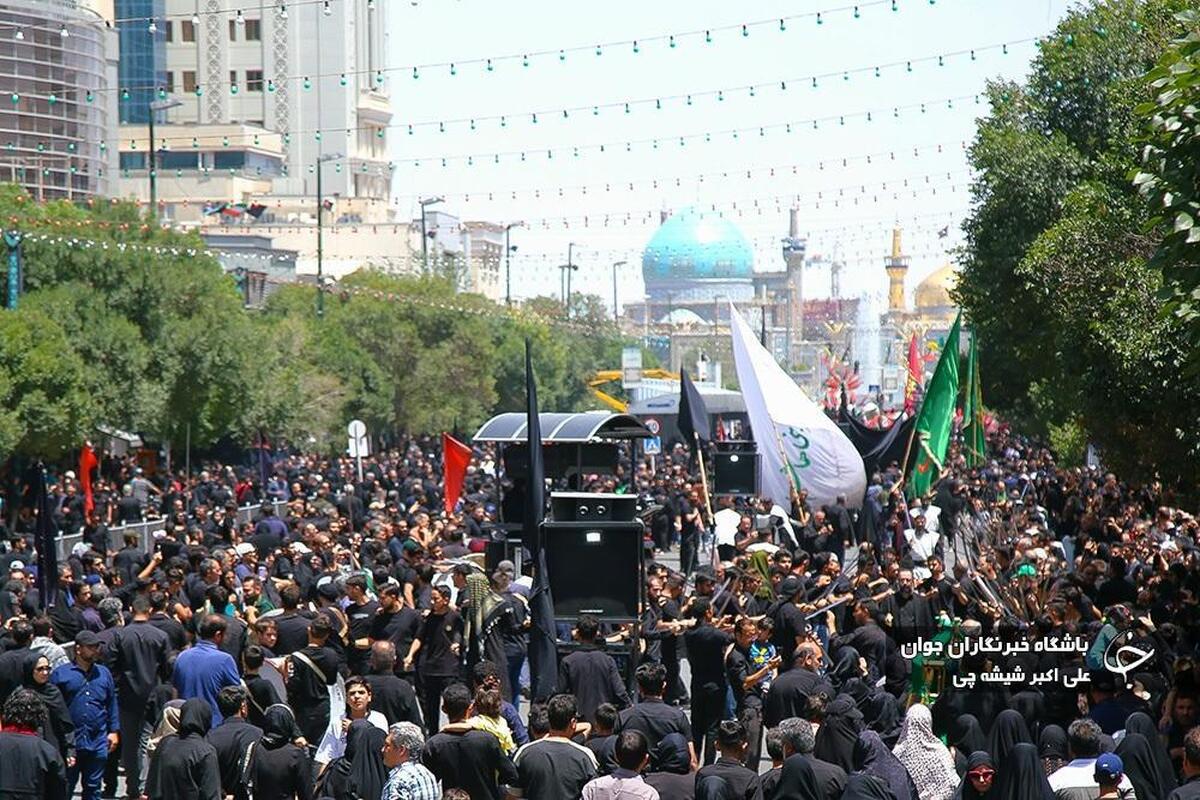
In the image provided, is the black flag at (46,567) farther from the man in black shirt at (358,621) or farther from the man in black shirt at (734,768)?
the man in black shirt at (734,768)

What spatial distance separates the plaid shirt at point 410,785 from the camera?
9625 millimetres

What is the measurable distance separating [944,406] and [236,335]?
20.6 meters

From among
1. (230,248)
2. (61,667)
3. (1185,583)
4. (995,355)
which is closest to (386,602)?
(61,667)

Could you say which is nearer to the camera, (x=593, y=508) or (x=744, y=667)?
(x=744, y=667)

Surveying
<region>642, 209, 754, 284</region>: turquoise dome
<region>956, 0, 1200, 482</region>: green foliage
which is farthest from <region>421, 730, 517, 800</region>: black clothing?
<region>642, 209, 754, 284</region>: turquoise dome

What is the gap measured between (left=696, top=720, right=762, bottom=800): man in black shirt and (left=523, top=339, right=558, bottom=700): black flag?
3775 millimetres

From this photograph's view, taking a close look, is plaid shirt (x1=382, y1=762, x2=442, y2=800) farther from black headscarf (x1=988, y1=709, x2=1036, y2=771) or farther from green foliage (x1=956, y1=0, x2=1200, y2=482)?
green foliage (x1=956, y1=0, x2=1200, y2=482)

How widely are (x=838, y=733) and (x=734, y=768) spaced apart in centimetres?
132

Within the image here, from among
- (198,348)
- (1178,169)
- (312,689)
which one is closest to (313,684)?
(312,689)

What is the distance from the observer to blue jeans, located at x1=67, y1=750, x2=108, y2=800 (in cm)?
1282

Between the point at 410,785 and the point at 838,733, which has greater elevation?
the point at 410,785

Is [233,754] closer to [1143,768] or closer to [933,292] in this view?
[1143,768]

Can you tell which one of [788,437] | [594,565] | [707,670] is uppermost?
[788,437]

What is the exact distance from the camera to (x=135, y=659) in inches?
541
